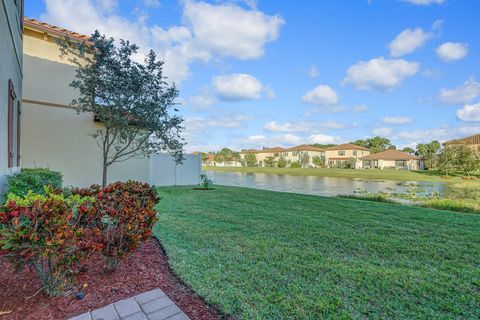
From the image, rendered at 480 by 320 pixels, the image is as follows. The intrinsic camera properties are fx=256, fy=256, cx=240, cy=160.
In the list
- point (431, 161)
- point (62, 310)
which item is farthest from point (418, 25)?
point (431, 161)

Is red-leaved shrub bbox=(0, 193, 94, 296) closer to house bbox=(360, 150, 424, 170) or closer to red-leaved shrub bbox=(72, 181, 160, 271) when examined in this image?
red-leaved shrub bbox=(72, 181, 160, 271)

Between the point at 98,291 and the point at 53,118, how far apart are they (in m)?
8.75

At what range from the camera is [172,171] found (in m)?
14.3

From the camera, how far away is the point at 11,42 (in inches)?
199

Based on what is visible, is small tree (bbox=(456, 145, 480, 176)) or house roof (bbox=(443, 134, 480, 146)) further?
house roof (bbox=(443, 134, 480, 146))

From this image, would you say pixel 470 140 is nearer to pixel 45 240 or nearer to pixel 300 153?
pixel 300 153

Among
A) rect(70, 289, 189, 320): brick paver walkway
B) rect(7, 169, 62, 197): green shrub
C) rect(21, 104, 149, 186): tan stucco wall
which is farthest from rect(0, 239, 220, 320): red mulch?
rect(21, 104, 149, 186): tan stucco wall

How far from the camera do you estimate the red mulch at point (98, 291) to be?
7.70 feet

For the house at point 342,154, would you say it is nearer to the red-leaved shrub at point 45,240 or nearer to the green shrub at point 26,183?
the green shrub at point 26,183

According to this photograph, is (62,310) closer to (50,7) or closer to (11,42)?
(11,42)

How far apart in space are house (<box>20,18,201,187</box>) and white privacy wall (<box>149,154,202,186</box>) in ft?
11.5

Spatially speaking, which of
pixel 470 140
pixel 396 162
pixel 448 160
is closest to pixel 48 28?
pixel 448 160

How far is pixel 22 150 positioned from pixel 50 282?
8.27 m

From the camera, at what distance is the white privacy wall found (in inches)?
538
